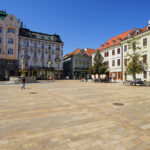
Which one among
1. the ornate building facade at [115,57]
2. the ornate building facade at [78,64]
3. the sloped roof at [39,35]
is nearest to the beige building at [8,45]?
the sloped roof at [39,35]

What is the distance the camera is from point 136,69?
2061cm

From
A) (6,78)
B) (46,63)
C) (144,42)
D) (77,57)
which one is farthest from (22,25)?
(144,42)

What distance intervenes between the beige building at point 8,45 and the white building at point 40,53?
7.75 feet

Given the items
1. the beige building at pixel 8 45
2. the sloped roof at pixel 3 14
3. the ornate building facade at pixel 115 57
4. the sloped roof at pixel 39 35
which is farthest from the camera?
the sloped roof at pixel 39 35

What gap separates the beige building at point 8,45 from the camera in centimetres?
3884

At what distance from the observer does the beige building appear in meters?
38.8

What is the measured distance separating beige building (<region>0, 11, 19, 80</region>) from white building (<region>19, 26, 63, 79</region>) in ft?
7.75

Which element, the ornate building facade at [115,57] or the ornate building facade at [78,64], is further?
the ornate building facade at [78,64]

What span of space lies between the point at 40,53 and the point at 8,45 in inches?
474

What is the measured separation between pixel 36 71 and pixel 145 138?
152ft

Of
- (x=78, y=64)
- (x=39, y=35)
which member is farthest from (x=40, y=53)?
(x=78, y=64)

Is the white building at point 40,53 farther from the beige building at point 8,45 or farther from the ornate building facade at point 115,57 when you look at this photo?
the ornate building facade at point 115,57

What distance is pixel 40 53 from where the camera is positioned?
47.8 meters

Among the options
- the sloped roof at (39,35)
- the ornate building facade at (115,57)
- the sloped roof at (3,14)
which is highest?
the sloped roof at (3,14)
